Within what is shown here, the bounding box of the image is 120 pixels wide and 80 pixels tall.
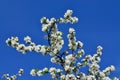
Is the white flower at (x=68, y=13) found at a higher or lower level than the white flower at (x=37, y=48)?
higher

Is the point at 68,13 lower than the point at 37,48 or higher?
higher

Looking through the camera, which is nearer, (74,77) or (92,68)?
(74,77)

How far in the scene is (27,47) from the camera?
21734mm

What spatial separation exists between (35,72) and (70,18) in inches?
111

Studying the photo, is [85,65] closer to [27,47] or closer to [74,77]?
[74,77]

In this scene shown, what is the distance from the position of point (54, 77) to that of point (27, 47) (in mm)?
1849

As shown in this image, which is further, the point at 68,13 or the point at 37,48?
the point at 37,48

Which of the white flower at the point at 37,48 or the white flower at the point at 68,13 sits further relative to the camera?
the white flower at the point at 37,48

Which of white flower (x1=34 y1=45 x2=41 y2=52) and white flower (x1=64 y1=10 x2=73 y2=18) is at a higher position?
white flower (x1=64 y1=10 x2=73 y2=18)

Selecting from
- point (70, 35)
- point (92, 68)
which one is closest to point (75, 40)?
point (70, 35)

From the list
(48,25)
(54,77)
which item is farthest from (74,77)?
(48,25)

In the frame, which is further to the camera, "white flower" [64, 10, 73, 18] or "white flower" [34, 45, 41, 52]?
"white flower" [34, 45, 41, 52]

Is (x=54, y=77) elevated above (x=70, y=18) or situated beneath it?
situated beneath

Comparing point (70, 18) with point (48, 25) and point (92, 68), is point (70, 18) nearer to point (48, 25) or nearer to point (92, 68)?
point (48, 25)
